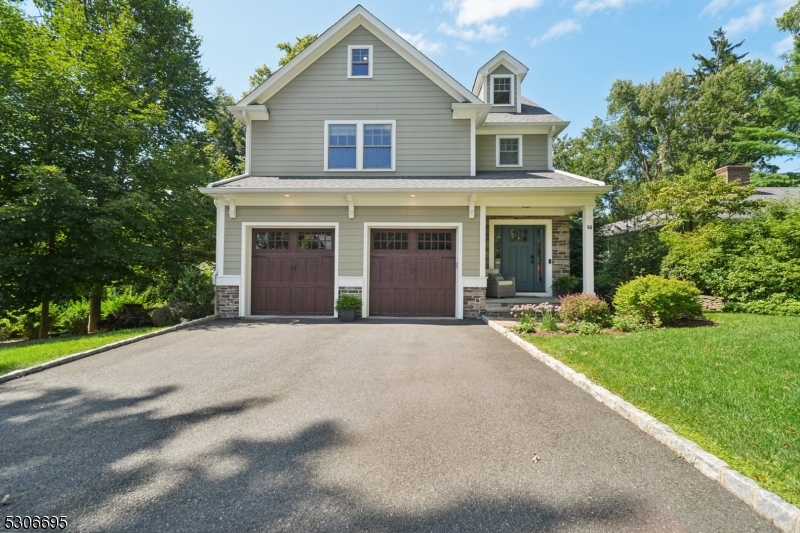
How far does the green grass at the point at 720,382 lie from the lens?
101 inches

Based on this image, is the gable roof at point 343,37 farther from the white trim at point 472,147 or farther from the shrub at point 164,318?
the shrub at point 164,318

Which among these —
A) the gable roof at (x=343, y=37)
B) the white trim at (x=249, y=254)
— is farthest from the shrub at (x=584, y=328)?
the gable roof at (x=343, y=37)

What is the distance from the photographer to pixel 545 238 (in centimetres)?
1168

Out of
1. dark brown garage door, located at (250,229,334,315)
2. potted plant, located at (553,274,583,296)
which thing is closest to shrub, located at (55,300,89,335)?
dark brown garage door, located at (250,229,334,315)

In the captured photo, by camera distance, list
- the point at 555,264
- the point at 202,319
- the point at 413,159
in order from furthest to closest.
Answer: the point at 555,264 < the point at 413,159 < the point at 202,319

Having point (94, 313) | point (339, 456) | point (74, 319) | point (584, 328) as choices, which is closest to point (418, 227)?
point (584, 328)

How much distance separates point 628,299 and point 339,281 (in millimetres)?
6984

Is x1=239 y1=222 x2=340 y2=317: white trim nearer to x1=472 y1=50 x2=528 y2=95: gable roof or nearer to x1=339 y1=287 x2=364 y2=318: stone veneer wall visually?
x1=339 y1=287 x2=364 y2=318: stone veneer wall

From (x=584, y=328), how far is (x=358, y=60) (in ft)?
32.1

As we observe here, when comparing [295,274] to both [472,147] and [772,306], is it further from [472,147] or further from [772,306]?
[772,306]

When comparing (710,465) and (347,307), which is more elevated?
(347,307)

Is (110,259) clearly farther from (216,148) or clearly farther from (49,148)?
(216,148)

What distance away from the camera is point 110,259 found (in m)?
9.60

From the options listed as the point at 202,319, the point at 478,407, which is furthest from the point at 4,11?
the point at 478,407
